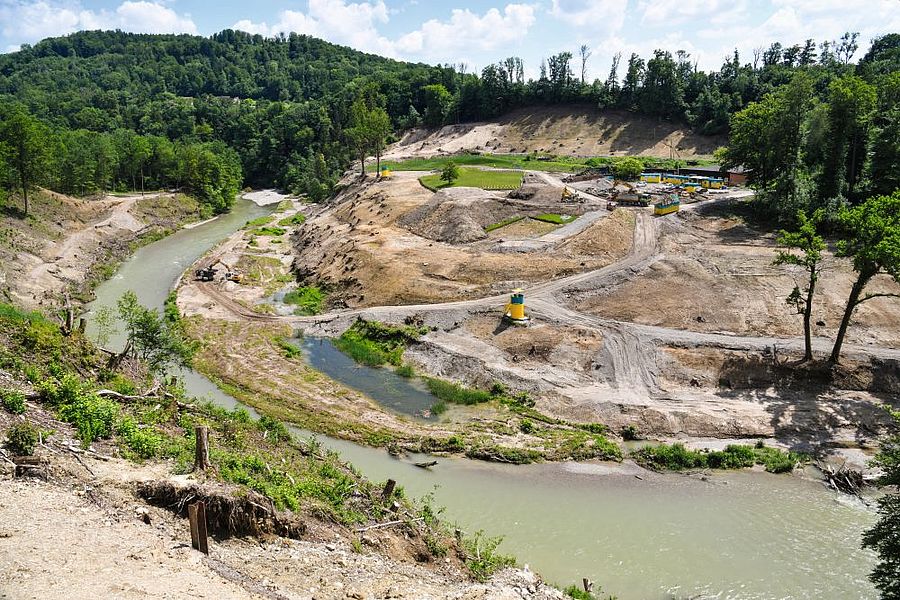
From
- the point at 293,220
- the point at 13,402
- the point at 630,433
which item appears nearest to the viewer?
the point at 13,402

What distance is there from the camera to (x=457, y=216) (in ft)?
197

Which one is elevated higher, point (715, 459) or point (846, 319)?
point (846, 319)

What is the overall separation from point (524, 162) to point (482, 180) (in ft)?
78.3

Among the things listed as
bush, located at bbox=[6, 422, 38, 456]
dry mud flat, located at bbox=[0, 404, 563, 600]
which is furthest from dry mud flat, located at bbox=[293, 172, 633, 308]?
Result: bush, located at bbox=[6, 422, 38, 456]

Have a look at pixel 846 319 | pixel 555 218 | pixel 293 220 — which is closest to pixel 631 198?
pixel 555 218

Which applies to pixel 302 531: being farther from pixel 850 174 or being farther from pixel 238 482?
pixel 850 174

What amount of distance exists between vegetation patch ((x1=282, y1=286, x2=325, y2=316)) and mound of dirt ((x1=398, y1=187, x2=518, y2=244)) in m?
12.9

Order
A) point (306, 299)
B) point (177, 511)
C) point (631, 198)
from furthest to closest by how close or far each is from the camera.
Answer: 1. point (631, 198)
2. point (306, 299)
3. point (177, 511)

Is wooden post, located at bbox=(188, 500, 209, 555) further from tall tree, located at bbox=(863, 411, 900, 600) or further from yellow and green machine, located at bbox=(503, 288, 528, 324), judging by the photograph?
yellow and green machine, located at bbox=(503, 288, 528, 324)

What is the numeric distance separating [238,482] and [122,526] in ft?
12.6

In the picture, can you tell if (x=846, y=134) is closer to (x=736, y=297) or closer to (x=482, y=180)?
(x=736, y=297)

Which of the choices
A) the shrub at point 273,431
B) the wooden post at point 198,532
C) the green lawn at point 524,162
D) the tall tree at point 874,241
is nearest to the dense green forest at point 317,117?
the green lawn at point 524,162

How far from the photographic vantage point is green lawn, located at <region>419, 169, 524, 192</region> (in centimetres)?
7406

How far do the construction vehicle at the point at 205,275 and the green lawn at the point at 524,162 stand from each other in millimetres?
44217
